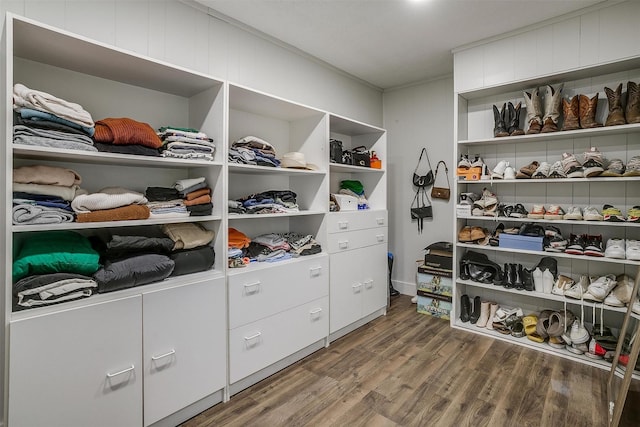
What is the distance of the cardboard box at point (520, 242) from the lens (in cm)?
264

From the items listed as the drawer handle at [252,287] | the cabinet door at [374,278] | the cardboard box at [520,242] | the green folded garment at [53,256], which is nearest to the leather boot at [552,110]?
the cardboard box at [520,242]

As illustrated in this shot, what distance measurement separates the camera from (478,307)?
3.05 meters

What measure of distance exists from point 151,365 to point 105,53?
1.54m

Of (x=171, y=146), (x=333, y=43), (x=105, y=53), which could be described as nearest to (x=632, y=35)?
(x=333, y=43)

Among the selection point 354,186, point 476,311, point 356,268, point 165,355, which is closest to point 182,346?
point 165,355

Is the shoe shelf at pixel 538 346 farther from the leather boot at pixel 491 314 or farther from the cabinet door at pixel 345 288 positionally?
the cabinet door at pixel 345 288

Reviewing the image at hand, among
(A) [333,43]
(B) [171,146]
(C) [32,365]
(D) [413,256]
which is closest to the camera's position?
(C) [32,365]

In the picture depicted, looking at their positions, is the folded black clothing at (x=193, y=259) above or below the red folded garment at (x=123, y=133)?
below

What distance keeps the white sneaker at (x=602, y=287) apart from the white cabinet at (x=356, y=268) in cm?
164

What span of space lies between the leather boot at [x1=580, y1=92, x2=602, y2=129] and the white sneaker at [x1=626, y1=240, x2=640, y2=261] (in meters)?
0.88

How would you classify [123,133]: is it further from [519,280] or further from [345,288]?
[519,280]

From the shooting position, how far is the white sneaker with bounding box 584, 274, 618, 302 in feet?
7.73

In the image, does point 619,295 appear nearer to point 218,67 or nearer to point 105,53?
point 218,67

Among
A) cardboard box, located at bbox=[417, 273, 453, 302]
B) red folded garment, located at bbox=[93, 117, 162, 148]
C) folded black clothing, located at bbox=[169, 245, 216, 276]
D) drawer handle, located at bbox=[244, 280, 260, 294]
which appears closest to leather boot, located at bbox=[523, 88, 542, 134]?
cardboard box, located at bbox=[417, 273, 453, 302]
